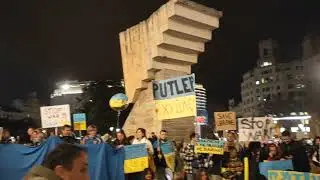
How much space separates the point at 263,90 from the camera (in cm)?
17012

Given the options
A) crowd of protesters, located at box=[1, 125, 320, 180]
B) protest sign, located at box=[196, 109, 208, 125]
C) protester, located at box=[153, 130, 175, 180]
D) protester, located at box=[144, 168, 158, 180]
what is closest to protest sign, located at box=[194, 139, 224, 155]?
crowd of protesters, located at box=[1, 125, 320, 180]

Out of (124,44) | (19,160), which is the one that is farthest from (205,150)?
(124,44)

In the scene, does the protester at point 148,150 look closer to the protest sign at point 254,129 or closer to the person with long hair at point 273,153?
the person with long hair at point 273,153

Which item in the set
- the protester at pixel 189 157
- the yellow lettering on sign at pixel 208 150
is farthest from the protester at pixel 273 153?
the protester at pixel 189 157

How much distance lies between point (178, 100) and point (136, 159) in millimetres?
2833

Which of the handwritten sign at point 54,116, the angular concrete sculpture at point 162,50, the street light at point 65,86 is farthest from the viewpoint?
the street light at point 65,86

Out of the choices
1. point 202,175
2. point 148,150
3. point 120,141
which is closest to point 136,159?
point 120,141

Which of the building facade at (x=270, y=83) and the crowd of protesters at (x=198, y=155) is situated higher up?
the building facade at (x=270, y=83)

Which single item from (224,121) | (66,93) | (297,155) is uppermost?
(66,93)

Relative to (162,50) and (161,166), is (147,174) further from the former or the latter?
(162,50)

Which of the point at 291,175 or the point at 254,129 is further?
the point at 254,129

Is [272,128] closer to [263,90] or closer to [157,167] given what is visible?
[157,167]

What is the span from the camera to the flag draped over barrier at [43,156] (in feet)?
37.9

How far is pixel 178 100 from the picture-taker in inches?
584
